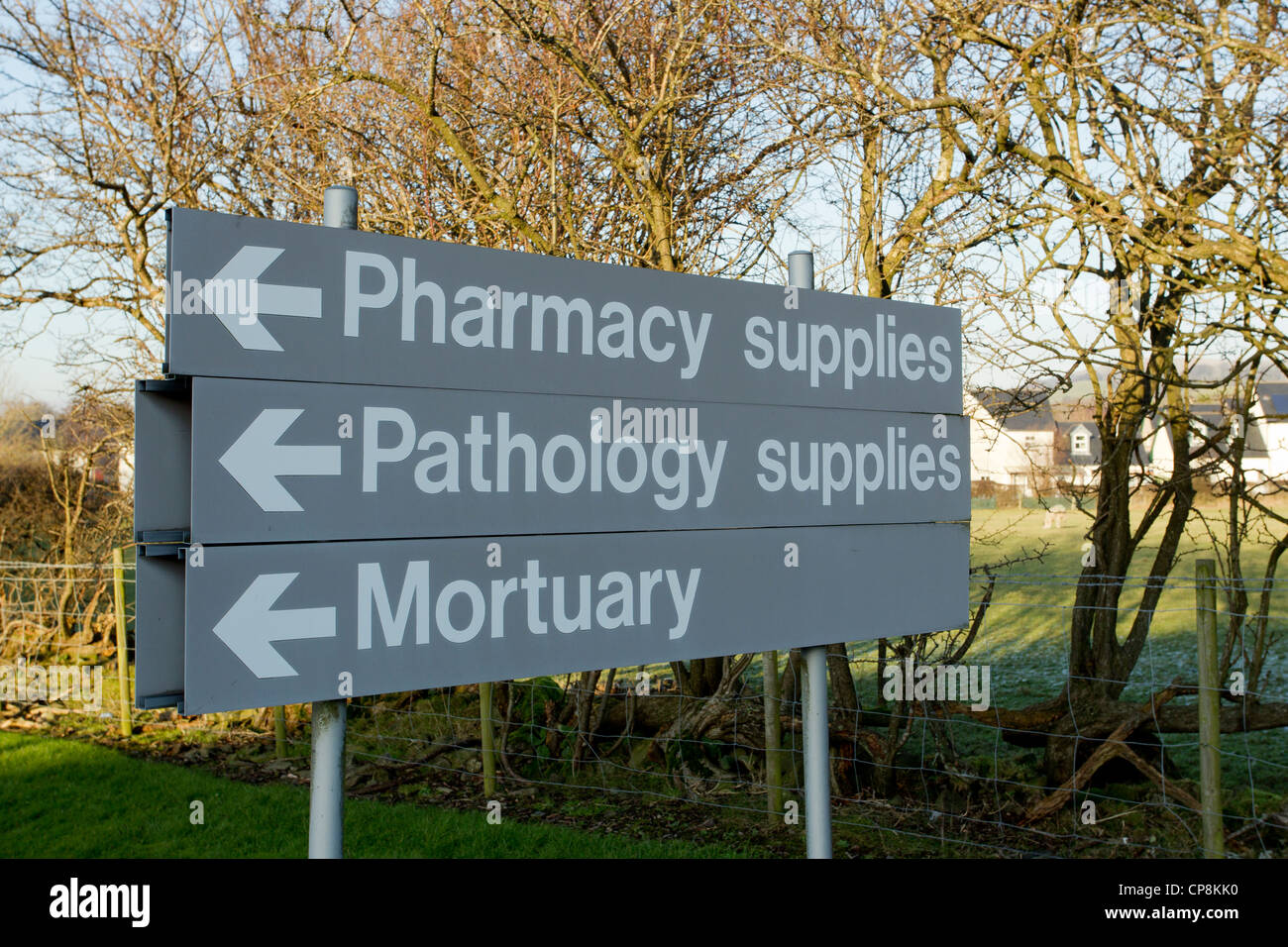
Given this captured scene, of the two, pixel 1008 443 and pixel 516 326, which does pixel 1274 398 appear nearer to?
Result: pixel 1008 443

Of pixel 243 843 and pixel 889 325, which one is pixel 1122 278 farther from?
pixel 243 843

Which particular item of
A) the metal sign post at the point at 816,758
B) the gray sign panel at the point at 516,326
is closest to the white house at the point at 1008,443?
the gray sign panel at the point at 516,326

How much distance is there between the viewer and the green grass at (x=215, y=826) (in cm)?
481

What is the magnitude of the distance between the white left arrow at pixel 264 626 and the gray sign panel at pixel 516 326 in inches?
17.1

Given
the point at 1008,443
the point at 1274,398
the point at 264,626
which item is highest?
the point at 1274,398

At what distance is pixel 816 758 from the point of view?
9.52ft

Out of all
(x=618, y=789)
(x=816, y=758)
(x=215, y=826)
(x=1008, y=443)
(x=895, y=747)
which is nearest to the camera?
(x=816, y=758)

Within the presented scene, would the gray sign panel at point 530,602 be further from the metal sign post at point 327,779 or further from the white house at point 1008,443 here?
the white house at point 1008,443

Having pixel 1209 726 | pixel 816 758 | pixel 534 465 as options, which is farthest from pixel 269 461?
pixel 1209 726

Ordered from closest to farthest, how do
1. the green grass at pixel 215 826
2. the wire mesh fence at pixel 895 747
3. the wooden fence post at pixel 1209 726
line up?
the wooden fence post at pixel 1209 726 < the green grass at pixel 215 826 < the wire mesh fence at pixel 895 747

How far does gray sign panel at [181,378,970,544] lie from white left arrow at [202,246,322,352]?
102 millimetres

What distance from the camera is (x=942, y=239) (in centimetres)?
572

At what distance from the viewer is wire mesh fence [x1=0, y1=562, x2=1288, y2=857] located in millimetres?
5199

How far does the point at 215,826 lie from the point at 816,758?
3706 mm
